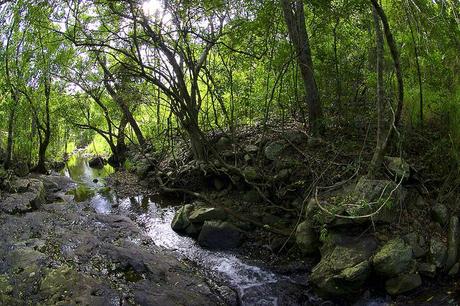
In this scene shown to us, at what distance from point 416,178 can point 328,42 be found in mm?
3753

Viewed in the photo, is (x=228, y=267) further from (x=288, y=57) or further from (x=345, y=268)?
(x=288, y=57)

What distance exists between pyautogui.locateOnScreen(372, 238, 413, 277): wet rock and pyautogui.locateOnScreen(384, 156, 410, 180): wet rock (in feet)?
3.98

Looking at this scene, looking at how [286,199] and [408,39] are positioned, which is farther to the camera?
[286,199]

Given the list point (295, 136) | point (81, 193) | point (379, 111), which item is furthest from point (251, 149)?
point (81, 193)

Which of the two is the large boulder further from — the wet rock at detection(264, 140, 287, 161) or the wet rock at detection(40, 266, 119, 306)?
the wet rock at detection(264, 140, 287, 161)

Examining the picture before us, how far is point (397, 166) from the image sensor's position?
6.23 m

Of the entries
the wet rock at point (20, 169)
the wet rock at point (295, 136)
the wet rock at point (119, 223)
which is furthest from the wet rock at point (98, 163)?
the wet rock at point (295, 136)

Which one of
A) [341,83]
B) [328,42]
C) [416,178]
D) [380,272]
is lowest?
[380,272]

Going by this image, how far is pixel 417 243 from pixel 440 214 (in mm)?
698

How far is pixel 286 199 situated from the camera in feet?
25.2

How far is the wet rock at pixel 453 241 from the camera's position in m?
5.25

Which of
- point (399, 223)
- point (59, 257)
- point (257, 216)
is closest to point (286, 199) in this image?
point (257, 216)

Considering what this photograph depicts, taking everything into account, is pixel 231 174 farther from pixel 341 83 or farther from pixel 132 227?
pixel 341 83

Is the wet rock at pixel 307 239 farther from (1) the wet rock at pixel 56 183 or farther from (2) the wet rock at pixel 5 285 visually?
(1) the wet rock at pixel 56 183
